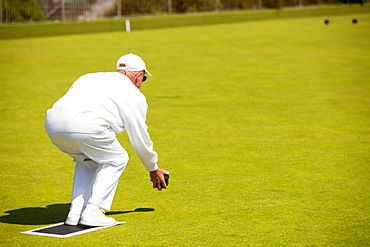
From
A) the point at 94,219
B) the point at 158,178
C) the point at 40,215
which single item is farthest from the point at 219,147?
the point at 94,219

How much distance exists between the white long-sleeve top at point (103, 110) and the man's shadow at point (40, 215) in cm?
93

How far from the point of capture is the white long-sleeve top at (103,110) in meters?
5.48

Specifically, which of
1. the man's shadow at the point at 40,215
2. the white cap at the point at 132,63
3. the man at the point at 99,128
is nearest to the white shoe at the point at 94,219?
the man at the point at 99,128

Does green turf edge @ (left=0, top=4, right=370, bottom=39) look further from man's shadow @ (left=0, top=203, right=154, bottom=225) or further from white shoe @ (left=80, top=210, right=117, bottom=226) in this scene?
white shoe @ (left=80, top=210, right=117, bottom=226)

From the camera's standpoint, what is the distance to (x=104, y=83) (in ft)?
18.5

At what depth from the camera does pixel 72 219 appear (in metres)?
5.66

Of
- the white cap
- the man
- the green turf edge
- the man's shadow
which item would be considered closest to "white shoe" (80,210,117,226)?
the man

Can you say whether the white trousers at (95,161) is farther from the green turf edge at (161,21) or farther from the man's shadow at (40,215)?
the green turf edge at (161,21)

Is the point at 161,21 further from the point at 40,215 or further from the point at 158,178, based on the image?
the point at 158,178

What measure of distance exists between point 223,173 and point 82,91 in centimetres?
271

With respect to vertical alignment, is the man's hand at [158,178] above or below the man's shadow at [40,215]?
above

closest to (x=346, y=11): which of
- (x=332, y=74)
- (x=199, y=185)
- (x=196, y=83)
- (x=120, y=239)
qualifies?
(x=332, y=74)

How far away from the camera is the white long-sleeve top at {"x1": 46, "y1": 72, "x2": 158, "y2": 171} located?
216 inches

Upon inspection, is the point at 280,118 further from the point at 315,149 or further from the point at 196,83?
the point at 196,83
